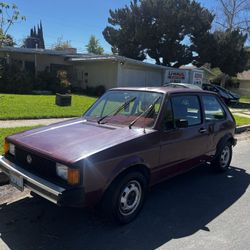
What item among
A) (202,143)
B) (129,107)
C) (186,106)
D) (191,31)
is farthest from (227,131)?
(191,31)

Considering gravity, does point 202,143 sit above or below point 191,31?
below

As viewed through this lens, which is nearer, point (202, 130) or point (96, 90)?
point (202, 130)

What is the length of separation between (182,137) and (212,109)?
1399 millimetres

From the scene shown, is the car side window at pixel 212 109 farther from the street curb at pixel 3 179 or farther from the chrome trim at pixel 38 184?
the street curb at pixel 3 179

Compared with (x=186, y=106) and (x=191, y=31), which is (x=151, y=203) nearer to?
(x=186, y=106)

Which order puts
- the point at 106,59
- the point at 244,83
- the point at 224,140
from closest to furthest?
the point at 224,140
the point at 106,59
the point at 244,83

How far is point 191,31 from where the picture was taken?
3194 centimetres

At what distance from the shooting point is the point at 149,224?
4.12 m

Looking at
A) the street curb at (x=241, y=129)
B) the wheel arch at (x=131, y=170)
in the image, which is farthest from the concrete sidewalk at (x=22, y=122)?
the street curb at (x=241, y=129)

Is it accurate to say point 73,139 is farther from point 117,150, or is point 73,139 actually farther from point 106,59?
point 106,59

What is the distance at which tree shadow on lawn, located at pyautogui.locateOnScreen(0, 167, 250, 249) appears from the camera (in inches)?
142

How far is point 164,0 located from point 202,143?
29.2m

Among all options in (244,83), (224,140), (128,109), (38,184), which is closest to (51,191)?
(38,184)

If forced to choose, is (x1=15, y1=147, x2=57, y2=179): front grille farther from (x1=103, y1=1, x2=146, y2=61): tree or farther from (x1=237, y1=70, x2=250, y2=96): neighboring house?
(x1=237, y1=70, x2=250, y2=96): neighboring house
